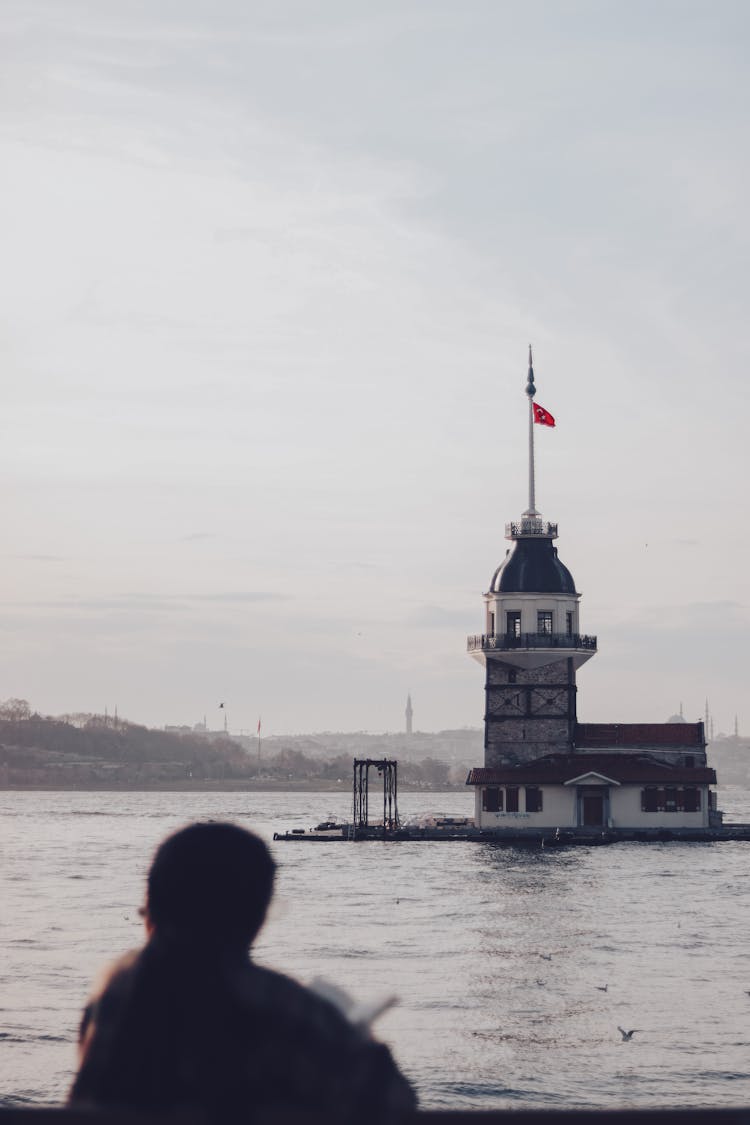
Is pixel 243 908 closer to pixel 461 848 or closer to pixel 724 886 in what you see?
pixel 724 886

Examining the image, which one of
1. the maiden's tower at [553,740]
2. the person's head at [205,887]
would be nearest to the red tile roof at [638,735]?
the maiden's tower at [553,740]

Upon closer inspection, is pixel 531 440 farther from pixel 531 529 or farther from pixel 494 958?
pixel 494 958

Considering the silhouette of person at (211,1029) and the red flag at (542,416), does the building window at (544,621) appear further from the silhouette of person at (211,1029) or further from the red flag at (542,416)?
the silhouette of person at (211,1029)

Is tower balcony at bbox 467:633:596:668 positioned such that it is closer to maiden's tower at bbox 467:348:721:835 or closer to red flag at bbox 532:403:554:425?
maiden's tower at bbox 467:348:721:835

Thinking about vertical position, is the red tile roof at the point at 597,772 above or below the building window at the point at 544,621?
below

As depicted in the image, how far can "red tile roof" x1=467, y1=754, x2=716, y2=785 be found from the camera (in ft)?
320

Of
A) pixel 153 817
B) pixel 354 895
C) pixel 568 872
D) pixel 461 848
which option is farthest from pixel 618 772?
pixel 153 817

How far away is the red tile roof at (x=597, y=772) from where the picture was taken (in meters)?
97.7

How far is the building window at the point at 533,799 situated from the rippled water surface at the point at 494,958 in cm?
367

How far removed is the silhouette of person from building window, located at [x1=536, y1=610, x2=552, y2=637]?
9667 centimetres

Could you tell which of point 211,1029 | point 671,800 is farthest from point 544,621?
point 211,1029

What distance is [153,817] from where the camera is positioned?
182m

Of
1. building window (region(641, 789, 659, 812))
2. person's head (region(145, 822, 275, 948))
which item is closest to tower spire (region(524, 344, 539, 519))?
building window (region(641, 789, 659, 812))

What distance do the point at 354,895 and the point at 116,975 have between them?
69218mm
